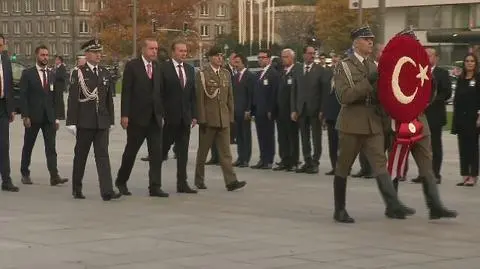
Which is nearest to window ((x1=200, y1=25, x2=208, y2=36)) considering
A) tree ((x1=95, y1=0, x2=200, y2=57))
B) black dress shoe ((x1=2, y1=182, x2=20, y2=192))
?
tree ((x1=95, y1=0, x2=200, y2=57))

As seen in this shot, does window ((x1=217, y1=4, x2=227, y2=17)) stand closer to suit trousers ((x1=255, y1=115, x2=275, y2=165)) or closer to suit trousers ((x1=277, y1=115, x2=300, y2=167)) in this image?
suit trousers ((x1=255, y1=115, x2=275, y2=165))

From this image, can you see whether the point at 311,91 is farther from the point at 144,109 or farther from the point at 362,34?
the point at 362,34

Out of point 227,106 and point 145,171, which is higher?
point 227,106

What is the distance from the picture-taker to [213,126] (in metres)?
15.4

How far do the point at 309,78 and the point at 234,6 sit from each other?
125936 mm

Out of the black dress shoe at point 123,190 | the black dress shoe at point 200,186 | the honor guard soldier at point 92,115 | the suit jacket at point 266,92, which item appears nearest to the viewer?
the honor guard soldier at point 92,115

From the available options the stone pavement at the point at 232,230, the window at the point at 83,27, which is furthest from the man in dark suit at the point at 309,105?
the window at the point at 83,27

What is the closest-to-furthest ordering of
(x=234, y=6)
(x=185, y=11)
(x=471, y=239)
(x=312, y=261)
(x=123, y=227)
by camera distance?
(x=312, y=261) < (x=471, y=239) < (x=123, y=227) < (x=185, y=11) < (x=234, y=6)

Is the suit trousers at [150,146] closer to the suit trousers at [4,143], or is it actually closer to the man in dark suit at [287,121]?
the suit trousers at [4,143]

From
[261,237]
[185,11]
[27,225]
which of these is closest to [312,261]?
[261,237]

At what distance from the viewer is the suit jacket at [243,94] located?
65.0 ft

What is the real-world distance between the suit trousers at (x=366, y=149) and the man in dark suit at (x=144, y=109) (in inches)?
132

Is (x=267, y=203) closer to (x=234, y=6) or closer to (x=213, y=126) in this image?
Result: (x=213, y=126)

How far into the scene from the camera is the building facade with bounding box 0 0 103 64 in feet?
461
